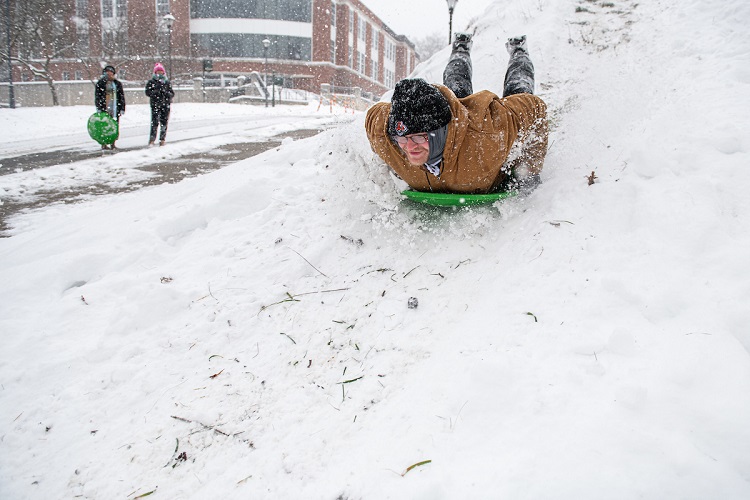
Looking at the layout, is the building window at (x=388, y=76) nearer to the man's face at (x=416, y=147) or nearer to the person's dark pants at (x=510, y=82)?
the person's dark pants at (x=510, y=82)

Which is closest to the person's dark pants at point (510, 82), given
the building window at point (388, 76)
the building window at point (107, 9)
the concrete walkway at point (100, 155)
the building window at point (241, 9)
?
the concrete walkway at point (100, 155)

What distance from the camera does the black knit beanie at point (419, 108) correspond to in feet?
7.89

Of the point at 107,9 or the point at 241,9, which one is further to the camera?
the point at 107,9

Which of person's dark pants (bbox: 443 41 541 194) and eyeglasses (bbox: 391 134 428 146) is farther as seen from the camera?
person's dark pants (bbox: 443 41 541 194)

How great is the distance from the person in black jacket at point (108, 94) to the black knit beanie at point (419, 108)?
803 centimetres

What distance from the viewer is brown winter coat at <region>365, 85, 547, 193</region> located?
2.52 m

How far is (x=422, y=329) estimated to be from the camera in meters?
2.32

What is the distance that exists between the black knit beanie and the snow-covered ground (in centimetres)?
75

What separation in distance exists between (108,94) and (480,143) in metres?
8.89

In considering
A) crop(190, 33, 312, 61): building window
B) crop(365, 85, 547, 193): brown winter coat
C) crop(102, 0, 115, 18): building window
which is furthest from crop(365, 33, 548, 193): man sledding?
crop(102, 0, 115, 18): building window

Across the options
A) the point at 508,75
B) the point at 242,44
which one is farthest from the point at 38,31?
the point at 508,75

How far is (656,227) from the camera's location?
2.23 metres

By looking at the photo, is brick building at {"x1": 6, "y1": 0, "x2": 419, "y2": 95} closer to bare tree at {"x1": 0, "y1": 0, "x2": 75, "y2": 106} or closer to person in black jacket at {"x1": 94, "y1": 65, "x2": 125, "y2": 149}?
bare tree at {"x1": 0, "y1": 0, "x2": 75, "y2": 106}

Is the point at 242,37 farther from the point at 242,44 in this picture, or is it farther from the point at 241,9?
the point at 241,9
